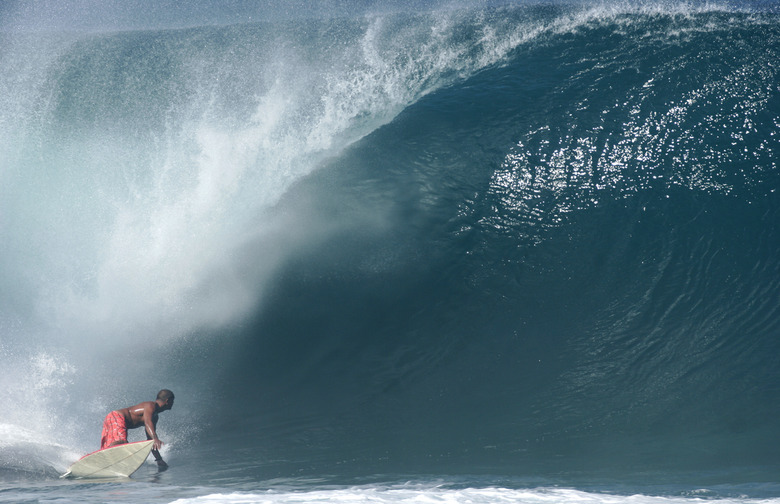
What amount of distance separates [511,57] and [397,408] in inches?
205

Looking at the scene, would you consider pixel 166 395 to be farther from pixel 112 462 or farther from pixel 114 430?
pixel 112 462

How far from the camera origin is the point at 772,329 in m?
6.40

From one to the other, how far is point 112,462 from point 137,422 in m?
0.48

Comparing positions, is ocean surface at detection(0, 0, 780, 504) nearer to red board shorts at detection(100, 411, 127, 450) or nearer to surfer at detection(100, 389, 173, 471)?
surfer at detection(100, 389, 173, 471)

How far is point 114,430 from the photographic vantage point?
593cm

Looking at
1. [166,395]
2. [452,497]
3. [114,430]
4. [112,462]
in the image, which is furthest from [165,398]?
[452,497]

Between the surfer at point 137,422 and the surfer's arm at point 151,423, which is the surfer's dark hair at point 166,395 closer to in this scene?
the surfer at point 137,422

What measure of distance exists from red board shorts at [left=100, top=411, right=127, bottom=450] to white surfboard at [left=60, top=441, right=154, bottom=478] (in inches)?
10.9

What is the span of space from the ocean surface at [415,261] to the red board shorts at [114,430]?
456mm

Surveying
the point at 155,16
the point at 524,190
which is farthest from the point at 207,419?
the point at 155,16

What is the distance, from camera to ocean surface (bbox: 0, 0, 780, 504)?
5.88 meters

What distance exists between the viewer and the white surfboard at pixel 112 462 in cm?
557

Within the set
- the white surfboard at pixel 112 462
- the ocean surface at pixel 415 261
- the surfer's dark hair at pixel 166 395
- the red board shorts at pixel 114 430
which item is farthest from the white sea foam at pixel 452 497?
the red board shorts at pixel 114 430

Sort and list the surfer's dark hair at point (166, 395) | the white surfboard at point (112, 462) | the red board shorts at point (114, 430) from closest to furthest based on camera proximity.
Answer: the white surfboard at point (112, 462)
the red board shorts at point (114, 430)
the surfer's dark hair at point (166, 395)
